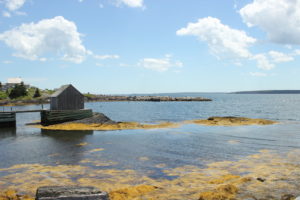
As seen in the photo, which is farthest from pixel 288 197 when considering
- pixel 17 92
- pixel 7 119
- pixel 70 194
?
pixel 17 92

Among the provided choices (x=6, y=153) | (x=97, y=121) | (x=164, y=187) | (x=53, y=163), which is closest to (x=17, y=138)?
(x=6, y=153)

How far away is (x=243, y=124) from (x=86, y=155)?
3219 cm

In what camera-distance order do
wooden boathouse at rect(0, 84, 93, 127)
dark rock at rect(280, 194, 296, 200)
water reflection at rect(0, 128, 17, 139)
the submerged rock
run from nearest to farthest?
dark rock at rect(280, 194, 296, 200), water reflection at rect(0, 128, 17, 139), wooden boathouse at rect(0, 84, 93, 127), the submerged rock

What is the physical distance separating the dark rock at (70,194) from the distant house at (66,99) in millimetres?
38669

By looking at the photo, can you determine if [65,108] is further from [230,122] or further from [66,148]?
[230,122]

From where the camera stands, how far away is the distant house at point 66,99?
149 ft

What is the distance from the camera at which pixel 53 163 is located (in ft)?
67.7

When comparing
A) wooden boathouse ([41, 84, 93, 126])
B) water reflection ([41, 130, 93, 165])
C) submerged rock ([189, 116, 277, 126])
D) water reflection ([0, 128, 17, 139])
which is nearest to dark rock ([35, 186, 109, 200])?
water reflection ([41, 130, 93, 165])

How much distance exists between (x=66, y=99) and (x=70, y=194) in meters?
39.9

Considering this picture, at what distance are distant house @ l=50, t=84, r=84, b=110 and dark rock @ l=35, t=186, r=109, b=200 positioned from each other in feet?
127

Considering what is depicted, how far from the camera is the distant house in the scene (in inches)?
1788

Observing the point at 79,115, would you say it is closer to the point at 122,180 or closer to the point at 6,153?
the point at 6,153

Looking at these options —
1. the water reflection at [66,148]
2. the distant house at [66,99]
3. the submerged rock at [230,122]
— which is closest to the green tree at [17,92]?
the distant house at [66,99]

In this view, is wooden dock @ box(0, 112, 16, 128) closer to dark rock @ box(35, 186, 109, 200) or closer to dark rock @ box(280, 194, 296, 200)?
dark rock @ box(35, 186, 109, 200)
